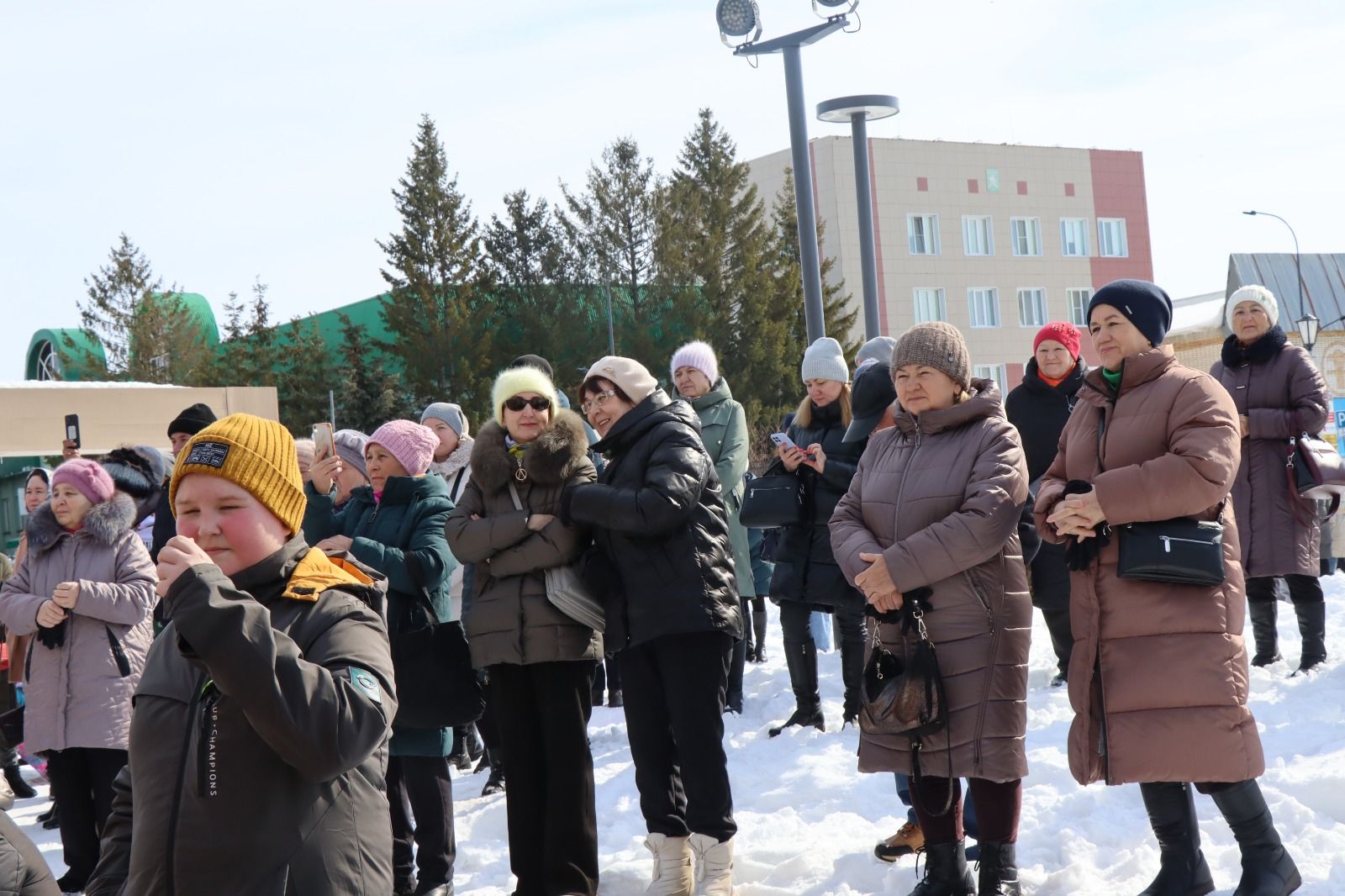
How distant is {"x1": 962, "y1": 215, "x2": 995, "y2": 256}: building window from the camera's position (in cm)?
6134

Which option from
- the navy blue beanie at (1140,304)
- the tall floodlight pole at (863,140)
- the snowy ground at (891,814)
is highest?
the tall floodlight pole at (863,140)

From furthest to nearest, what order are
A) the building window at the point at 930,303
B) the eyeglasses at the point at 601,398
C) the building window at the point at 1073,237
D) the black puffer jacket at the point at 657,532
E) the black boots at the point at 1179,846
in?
the building window at the point at 1073,237, the building window at the point at 930,303, the eyeglasses at the point at 601,398, the black puffer jacket at the point at 657,532, the black boots at the point at 1179,846

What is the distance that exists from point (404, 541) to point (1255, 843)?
348 centimetres

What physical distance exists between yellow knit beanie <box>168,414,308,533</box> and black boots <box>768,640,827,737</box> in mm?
5126

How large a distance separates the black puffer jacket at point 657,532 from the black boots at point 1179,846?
5.29ft

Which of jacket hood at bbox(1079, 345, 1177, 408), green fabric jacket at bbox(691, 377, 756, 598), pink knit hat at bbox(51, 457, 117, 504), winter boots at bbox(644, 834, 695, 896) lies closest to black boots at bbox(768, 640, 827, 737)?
green fabric jacket at bbox(691, 377, 756, 598)

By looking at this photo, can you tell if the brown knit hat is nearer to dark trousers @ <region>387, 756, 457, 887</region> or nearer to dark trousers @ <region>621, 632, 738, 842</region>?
dark trousers @ <region>621, 632, 738, 842</region>

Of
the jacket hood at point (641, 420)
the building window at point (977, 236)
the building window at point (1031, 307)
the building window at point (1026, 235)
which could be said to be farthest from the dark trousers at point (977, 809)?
the building window at point (1031, 307)

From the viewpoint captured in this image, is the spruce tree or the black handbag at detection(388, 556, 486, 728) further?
the spruce tree

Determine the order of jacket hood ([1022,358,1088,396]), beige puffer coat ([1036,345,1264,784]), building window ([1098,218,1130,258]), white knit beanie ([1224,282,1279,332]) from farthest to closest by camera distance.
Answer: building window ([1098,218,1130,258]), white knit beanie ([1224,282,1279,332]), jacket hood ([1022,358,1088,396]), beige puffer coat ([1036,345,1264,784])

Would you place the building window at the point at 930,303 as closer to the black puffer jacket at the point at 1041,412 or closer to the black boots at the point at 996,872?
the black puffer jacket at the point at 1041,412

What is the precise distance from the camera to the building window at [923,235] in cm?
5988

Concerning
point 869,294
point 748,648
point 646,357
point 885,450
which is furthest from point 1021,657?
point 646,357

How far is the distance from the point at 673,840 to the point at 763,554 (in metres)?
3.03
